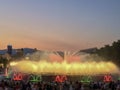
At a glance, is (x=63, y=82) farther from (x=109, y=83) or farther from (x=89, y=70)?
(x=89, y=70)

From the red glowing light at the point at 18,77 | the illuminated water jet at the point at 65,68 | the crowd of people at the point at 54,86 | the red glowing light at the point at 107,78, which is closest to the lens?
the crowd of people at the point at 54,86

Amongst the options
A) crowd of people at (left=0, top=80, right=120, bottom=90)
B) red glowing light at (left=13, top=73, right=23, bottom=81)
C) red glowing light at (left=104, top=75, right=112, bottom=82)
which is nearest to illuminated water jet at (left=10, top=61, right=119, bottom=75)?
red glowing light at (left=104, top=75, right=112, bottom=82)

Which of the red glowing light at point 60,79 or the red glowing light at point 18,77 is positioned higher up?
the red glowing light at point 18,77

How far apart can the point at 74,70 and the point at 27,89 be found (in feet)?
48.3

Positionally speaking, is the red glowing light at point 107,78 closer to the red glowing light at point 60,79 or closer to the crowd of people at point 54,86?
the crowd of people at point 54,86

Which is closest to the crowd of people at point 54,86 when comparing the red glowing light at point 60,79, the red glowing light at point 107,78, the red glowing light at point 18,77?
the red glowing light at point 18,77

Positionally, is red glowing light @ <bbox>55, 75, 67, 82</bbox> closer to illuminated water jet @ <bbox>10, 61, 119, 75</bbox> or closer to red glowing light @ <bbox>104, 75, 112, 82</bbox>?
illuminated water jet @ <bbox>10, 61, 119, 75</bbox>

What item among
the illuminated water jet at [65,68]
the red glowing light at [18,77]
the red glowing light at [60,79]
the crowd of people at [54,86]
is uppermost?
the illuminated water jet at [65,68]

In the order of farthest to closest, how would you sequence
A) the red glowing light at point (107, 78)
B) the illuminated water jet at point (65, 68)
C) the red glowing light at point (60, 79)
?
the illuminated water jet at point (65, 68) → the red glowing light at point (107, 78) → the red glowing light at point (60, 79)

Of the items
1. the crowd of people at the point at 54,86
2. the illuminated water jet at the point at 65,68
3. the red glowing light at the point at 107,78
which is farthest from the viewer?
the illuminated water jet at the point at 65,68

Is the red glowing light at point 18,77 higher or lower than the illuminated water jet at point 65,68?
lower

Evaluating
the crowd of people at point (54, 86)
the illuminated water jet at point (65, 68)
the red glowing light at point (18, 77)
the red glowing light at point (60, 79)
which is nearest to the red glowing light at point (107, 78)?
the crowd of people at point (54, 86)

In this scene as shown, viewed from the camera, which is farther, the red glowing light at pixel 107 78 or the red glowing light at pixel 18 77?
the red glowing light at pixel 107 78

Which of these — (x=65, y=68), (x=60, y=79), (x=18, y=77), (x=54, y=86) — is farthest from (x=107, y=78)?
(x=18, y=77)
